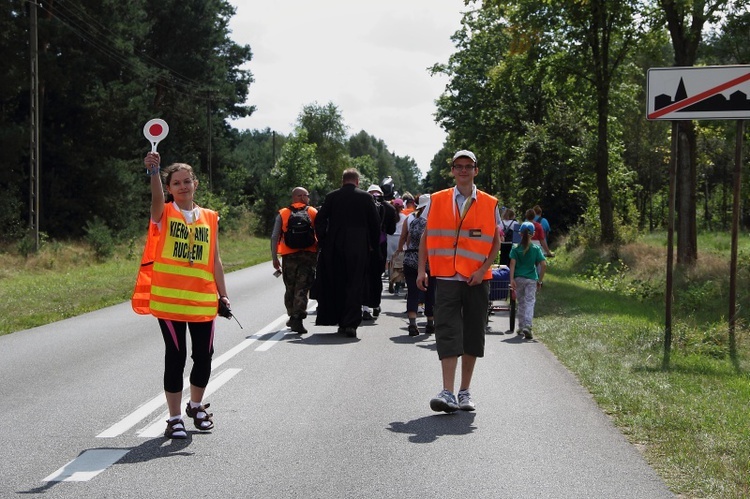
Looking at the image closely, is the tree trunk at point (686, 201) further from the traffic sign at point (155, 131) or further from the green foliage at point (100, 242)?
the green foliage at point (100, 242)

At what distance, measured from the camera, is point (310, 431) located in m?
6.81

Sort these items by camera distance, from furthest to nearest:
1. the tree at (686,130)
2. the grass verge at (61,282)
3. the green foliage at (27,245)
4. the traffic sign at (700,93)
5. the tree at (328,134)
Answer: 1. the tree at (328,134)
2. the green foliage at (27,245)
3. the tree at (686,130)
4. the grass verge at (61,282)
5. the traffic sign at (700,93)

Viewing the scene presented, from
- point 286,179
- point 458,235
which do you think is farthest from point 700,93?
point 286,179

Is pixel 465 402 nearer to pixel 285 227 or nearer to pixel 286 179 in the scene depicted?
pixel 285 227

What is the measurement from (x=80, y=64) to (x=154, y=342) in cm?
3024


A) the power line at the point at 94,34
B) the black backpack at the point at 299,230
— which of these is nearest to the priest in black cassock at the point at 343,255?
the black backpack at the point at 299,230

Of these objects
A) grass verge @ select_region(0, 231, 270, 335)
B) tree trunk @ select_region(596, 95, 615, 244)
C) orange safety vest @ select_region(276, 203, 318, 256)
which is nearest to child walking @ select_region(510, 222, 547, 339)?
orange safety vest @ select_region(276, 203, 318, 256)

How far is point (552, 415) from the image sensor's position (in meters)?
7.50

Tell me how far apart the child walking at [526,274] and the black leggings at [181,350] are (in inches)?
267

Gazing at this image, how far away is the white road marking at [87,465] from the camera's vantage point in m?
5.47

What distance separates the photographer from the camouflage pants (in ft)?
43.1

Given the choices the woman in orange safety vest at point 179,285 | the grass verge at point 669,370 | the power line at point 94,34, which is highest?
the power line at point 94,34

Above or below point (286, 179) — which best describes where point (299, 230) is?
below

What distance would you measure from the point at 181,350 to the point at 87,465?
3.78 ft
